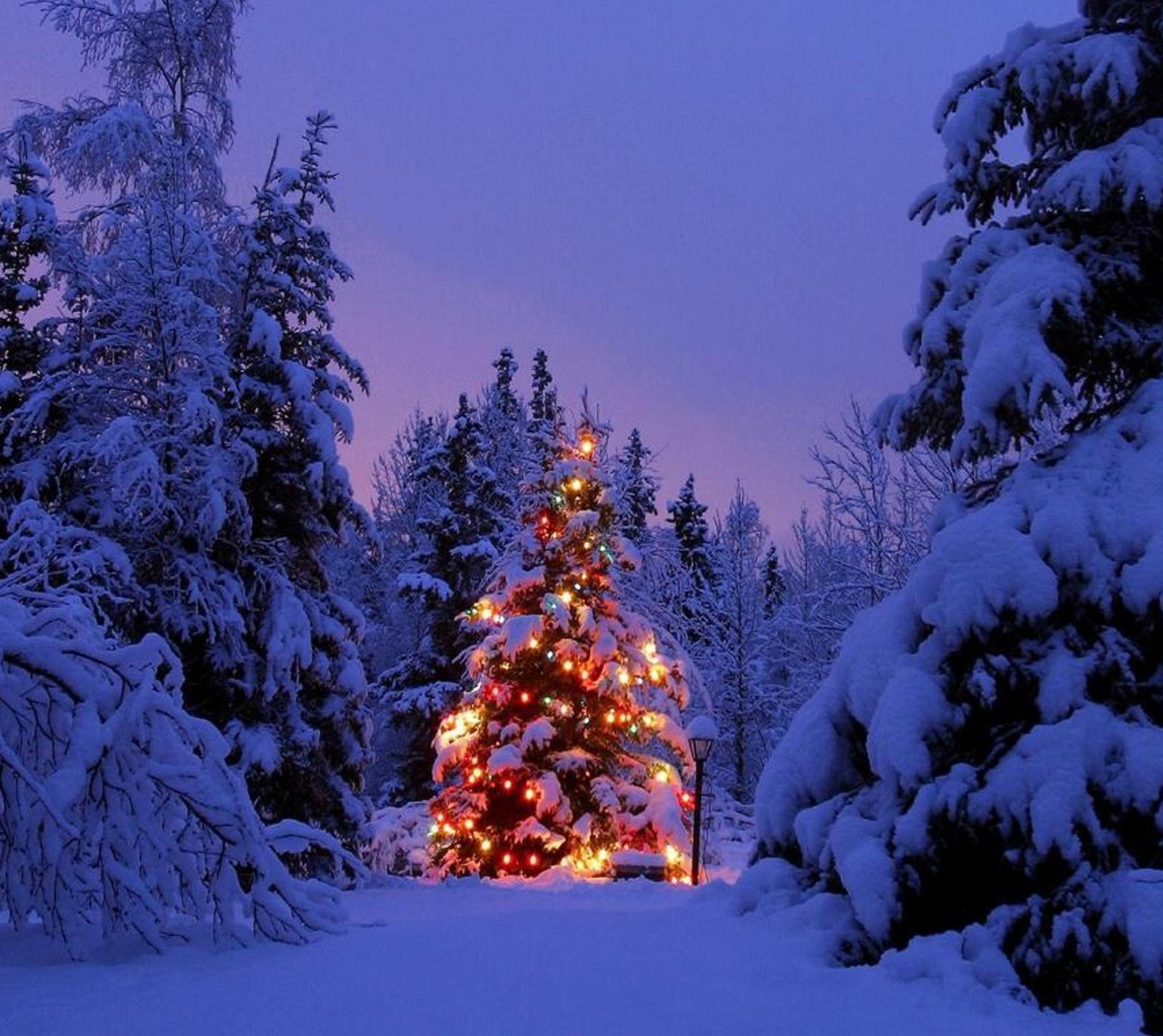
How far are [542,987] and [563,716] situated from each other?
11.2 m

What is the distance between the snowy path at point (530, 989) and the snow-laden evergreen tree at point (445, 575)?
59.7ft

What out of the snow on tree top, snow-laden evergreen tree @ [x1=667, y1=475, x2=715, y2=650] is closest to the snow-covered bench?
the snow on tree top

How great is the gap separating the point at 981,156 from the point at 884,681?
3.73 m

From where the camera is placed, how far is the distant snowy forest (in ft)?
16.4

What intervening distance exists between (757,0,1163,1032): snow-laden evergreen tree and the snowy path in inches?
15.3

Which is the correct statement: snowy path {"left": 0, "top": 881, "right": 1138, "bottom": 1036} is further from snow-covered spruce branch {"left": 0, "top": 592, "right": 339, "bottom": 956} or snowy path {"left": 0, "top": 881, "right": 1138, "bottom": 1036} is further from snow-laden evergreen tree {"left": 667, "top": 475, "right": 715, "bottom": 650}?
snow-laden evergreen tree {"left": 667, "top": 475, "right": 715, "bottom": 650}

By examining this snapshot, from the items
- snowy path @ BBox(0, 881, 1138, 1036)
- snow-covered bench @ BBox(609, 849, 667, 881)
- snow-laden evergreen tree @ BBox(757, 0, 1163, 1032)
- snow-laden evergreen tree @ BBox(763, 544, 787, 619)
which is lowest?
snowy path @ BBox(0, 881, 1138, 1036)

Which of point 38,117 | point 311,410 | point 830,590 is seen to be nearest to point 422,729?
point 830,590

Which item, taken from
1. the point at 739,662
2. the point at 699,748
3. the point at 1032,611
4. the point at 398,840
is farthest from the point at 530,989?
the point at 739,662

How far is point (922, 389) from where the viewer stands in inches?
272

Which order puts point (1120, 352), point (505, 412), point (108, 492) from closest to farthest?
point (1120, 352)
point (108, 492)
point (505, 412)

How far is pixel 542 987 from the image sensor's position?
460 centimetres

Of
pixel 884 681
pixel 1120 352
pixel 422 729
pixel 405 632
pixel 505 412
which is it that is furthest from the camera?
pixel 505 412

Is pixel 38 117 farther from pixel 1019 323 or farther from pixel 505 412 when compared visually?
pixel 505 412
